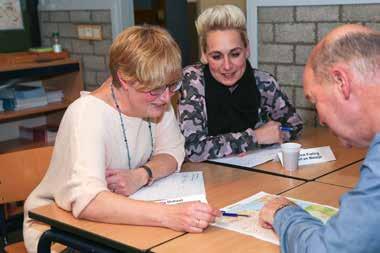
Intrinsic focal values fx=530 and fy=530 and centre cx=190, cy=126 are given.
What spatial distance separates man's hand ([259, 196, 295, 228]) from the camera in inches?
59.2

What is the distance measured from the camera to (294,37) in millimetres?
2936

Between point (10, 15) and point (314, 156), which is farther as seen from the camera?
point (10, 15)

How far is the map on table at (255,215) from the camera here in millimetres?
1494

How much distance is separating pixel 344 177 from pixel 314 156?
0.81 ft

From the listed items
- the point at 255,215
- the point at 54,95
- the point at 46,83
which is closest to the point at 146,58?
the point at 255,215

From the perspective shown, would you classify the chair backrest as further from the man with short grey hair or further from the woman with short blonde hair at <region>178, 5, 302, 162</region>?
the man with short grey hair

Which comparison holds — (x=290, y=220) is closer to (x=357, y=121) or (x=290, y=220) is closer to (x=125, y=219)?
(x=357, y=121)

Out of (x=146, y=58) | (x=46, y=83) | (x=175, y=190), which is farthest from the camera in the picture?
(x=46, y=83)

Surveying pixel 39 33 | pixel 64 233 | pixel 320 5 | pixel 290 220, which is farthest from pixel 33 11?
pixel 290 220

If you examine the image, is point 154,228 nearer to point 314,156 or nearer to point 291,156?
point 291,156

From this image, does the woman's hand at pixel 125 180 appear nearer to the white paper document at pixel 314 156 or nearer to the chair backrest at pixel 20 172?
the chair backrest at pixel 20 172

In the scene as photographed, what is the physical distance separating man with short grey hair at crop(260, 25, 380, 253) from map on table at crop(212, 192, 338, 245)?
0.70ft

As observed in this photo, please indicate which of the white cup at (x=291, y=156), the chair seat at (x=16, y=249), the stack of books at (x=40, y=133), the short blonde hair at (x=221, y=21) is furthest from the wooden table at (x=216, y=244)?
the stack of books at (x=40, y=133)

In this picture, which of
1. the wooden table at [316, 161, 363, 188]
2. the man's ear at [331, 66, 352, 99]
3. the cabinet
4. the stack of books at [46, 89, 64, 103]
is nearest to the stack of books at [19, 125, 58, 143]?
the cabinet
